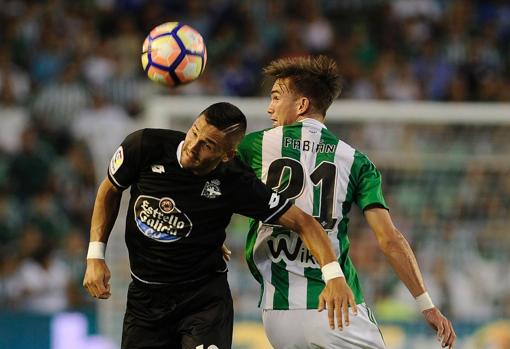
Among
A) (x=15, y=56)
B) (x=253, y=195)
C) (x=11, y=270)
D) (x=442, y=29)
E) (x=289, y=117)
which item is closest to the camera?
(x=253, y=195)

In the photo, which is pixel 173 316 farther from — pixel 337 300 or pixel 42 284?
pixel 42 284

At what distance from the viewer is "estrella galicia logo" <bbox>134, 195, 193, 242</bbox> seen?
4.98 m

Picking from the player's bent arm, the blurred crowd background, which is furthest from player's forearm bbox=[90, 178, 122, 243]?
the blurred crowd background

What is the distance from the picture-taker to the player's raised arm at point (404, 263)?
5098 mm

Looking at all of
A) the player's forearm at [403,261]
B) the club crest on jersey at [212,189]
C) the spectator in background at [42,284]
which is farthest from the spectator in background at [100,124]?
the player's forearm at [403,261]

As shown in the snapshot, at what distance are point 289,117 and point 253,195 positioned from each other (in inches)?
25.2

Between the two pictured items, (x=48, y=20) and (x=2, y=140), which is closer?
(x=2, y=140)

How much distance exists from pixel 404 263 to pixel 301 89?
1.00m

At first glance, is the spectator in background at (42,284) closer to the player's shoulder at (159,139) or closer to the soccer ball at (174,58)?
the soccer ball at (174,58)

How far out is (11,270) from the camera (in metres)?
10.8

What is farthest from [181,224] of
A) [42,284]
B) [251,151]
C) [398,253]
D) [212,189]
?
[42,284]

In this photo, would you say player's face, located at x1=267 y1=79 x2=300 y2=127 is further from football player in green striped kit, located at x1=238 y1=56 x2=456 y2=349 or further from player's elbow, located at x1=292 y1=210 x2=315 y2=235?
player's elbow, located at x1=292 y1=210 x2=315 y2=235

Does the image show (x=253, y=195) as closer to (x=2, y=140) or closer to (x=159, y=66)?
(x=159, y=66)

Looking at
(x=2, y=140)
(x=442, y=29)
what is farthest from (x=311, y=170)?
(x=442, y=29)
